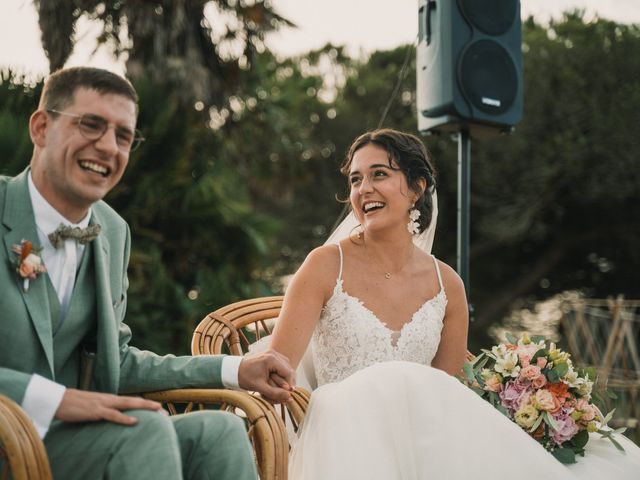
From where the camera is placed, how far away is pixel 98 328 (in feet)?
6.71

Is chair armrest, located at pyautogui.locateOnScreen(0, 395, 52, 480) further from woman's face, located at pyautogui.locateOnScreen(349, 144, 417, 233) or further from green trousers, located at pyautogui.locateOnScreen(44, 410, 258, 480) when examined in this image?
woman's face, located at pyautogui.locateOnScreen(349, 144, 417, 233)

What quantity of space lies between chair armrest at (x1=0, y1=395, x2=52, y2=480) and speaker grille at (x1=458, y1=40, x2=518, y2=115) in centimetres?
317

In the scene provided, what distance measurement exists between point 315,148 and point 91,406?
1550cm

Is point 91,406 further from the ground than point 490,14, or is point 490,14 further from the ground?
point 490,14

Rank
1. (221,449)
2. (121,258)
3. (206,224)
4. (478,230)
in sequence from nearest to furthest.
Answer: (221,449)
(121,258)
(206,224)
(478,230)

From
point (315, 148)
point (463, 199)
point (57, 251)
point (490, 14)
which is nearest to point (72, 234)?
point (57, 251)

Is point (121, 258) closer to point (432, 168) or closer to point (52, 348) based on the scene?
point (52, 348)

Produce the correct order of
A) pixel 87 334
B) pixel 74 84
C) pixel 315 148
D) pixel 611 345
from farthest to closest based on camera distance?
1. pixel 315 148
2. pixel 611 345
3. pixel 87 334
4. pixel 74 84

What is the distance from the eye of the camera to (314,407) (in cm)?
246

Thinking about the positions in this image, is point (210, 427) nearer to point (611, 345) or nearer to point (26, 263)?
point (26, 263)

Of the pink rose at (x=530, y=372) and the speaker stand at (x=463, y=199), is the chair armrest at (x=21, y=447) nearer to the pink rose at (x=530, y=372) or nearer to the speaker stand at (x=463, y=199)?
the pink rose at (x=530, y=372)

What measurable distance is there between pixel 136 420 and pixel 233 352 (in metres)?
1.38

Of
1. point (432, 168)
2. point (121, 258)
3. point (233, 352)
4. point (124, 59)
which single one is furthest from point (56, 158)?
point (124, 59)

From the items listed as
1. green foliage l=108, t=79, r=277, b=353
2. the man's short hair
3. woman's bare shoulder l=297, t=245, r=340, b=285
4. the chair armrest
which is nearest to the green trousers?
the chair armrest
